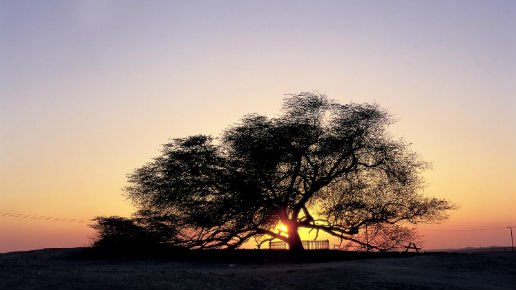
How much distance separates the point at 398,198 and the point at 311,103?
10.1 metres

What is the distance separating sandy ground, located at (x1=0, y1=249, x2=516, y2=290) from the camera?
21.8 metres

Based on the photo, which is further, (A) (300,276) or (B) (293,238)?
(B) (293,238)

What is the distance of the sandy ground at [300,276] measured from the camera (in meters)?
21.8

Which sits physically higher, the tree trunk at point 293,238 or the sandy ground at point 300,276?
the tree trunk at point 293,238

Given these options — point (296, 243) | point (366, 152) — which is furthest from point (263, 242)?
point (366, 152)

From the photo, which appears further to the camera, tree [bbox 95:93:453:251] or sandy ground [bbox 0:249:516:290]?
tree [bbox 95:93:453:251]

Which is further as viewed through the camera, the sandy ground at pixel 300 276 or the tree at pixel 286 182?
the tree at pixel 286 182

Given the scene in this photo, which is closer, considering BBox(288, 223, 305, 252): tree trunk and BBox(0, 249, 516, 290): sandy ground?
BBox(0, 249, 516, 290): sandy ground

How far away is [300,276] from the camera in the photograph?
2616 centimetres

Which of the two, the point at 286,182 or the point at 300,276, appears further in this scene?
the point at 286,182

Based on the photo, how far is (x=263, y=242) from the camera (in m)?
46.0

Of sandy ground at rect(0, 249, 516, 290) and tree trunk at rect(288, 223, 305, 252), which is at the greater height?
tree trunk at rect(288, 223, 305, 252)

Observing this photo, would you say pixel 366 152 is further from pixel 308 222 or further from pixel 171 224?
pixel 171 224

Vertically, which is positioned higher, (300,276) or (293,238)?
(293,238)
